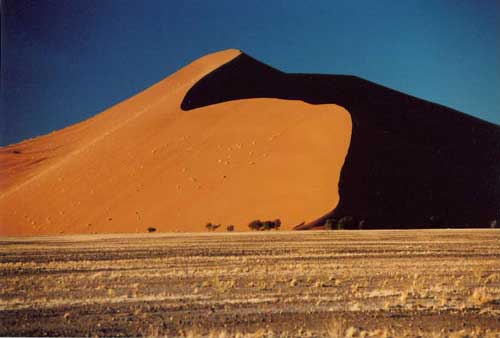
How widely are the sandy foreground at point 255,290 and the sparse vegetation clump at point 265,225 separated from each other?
7585mm

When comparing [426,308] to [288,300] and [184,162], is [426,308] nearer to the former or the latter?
[288,300]

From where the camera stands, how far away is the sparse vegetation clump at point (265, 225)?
103 feet

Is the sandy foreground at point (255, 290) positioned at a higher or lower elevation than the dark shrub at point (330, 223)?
lower

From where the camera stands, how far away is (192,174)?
33688 millimetres

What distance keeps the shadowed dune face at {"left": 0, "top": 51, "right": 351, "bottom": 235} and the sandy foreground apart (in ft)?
18.7

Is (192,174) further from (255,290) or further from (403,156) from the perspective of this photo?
(255,290)

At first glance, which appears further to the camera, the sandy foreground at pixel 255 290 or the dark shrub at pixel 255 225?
the dark shrub at pixel 255 225

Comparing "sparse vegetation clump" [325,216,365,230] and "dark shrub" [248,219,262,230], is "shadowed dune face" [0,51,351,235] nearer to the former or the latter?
"dark shrub" [248,219,262,230]

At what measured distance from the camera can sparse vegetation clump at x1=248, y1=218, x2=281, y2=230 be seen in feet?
103

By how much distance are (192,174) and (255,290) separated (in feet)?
68.9

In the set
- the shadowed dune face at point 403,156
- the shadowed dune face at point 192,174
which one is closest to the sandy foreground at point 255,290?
the shadowed dune face at point 192,174

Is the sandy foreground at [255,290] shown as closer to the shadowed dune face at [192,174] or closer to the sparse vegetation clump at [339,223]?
the shadowed dune face at [192,174]

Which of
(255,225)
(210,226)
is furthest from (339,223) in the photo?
(210,226)

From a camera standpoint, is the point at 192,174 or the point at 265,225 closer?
the point at 265,225
